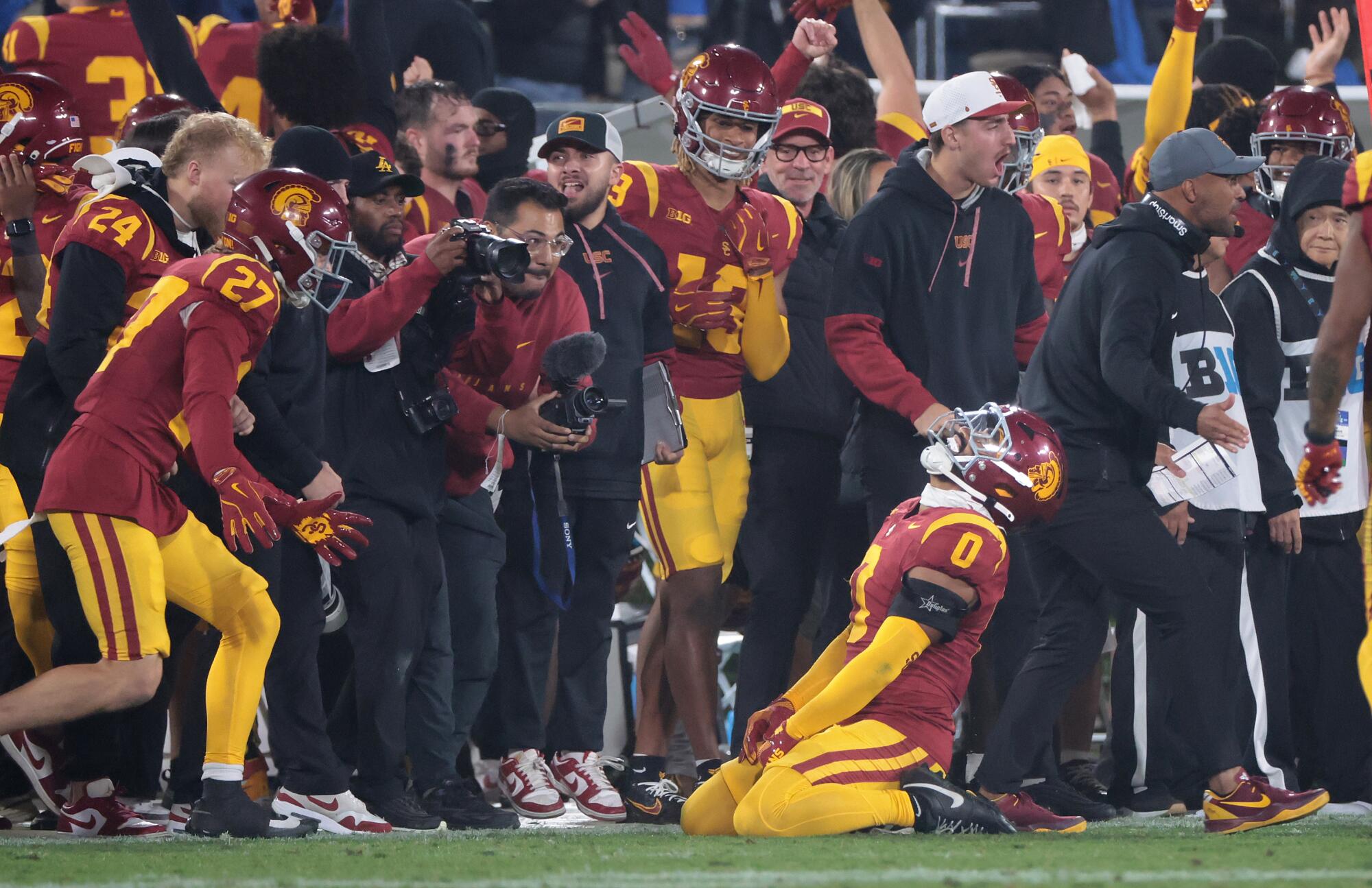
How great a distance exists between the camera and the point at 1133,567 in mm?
5672

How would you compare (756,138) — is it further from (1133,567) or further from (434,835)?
(434,835)

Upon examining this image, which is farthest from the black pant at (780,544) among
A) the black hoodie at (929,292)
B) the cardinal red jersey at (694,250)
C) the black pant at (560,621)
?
the black pant at (560,621)

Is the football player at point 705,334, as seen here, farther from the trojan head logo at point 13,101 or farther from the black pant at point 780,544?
the trojan head logo at point 13,101

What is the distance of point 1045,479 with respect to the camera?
5281mm

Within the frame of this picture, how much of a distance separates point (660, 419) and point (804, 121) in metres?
1.40

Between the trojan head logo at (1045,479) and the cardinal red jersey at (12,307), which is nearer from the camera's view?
the trojan head logo at (1045,479)

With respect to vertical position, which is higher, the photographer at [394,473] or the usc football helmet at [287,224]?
the usc football helmet at [287,224]

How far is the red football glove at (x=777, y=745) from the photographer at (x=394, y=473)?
3.48 ft

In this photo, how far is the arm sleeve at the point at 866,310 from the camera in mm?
6129

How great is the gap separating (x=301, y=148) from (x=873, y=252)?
71.0 inches

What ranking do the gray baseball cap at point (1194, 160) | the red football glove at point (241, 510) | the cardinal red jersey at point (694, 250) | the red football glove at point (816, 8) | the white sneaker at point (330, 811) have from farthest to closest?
the red football glove at point (816, 8) < the cardinal red jersey at point (694, 250) < the gray baseball cap at point (1194, 160) < the white sneaker at point (330, 811) < the red football glove at point (241, 510)

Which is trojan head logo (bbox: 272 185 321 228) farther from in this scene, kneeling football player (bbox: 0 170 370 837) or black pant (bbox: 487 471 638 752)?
black pant (bbox: 487 471 638 752)

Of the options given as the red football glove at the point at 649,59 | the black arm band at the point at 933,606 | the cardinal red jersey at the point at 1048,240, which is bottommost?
the black arm band at the point at 933,606

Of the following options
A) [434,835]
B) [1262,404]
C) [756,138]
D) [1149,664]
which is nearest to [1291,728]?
[1149,664]
